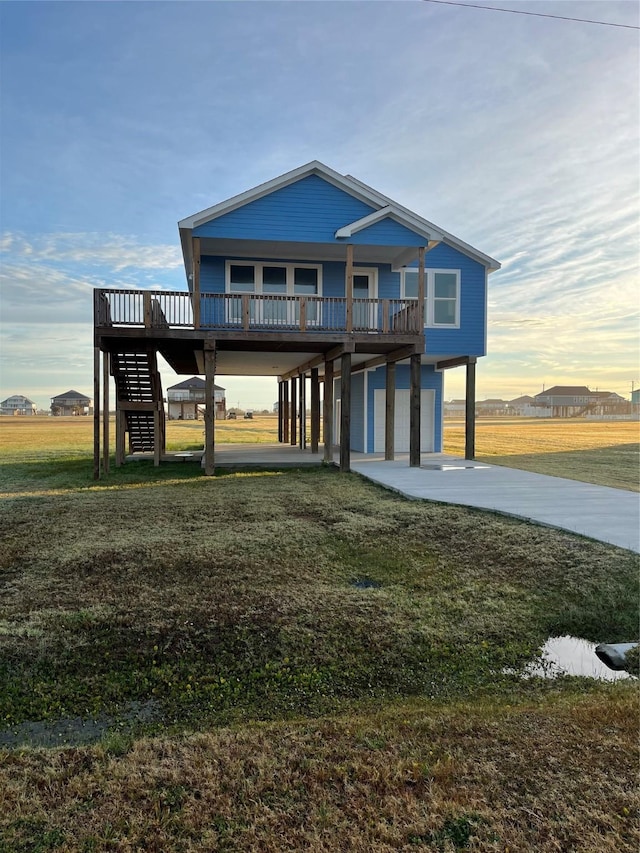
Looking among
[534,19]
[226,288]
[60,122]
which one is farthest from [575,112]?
[60,122]

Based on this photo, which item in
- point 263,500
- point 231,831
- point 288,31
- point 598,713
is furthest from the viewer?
point 288,31

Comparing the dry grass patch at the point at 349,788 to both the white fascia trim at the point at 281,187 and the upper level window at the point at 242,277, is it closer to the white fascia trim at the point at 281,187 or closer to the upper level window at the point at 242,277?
the white fascia trim at the point at 281,187

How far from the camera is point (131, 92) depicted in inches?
611

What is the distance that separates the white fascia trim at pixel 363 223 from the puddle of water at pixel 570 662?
35.8 ft

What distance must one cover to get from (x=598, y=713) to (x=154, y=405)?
14196 millimetres

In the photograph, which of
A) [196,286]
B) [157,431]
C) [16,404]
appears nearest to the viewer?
[196,286]

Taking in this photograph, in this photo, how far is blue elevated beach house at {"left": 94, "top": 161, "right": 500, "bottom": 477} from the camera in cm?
1280

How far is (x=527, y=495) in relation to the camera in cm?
925

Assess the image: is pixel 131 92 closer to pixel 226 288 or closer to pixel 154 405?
pixel 226 288

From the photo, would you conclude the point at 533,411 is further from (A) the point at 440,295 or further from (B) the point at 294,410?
(A) the point at 440,295

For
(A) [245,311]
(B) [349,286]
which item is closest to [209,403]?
(A) [245,311]

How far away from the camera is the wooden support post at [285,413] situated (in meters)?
25.8

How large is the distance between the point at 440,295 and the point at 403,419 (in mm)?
4522

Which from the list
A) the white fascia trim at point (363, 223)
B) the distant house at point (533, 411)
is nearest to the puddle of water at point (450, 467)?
the white fascia trim at point (363, 223)
